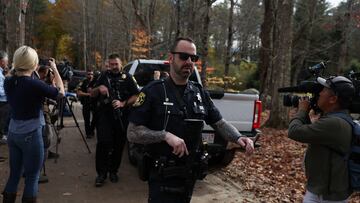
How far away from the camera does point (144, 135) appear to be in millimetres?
3053

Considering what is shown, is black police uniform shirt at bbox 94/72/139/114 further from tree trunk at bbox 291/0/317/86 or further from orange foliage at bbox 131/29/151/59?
orange foliage at bbox 131/29/151/59

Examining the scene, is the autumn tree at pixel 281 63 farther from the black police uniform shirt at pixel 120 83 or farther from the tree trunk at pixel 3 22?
the tree trunk at pixel 3 22

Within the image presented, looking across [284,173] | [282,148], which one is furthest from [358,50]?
[284,173]

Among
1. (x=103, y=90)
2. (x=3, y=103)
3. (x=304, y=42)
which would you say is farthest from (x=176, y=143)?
(x=304, y=42)

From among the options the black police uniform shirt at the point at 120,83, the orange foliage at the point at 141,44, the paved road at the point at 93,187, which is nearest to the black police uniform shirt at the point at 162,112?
the paved road at the point at 93,187

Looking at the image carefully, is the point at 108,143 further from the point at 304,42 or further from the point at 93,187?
the point at 304,42

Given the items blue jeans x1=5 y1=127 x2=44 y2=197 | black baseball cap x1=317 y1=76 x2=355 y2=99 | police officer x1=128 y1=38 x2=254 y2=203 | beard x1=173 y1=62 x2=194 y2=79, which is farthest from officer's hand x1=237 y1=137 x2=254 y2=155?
blue jeans x1=5 y1=127 x2=44 y2=197

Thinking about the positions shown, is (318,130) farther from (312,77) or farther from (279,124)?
(279,124)

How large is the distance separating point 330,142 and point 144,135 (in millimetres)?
1513

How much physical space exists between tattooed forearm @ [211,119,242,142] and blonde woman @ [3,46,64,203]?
6.08ft

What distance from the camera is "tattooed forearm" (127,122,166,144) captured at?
299cm

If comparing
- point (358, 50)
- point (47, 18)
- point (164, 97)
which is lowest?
point (164, 97)

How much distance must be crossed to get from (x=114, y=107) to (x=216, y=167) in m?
2.51

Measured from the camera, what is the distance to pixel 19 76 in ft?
14.2
